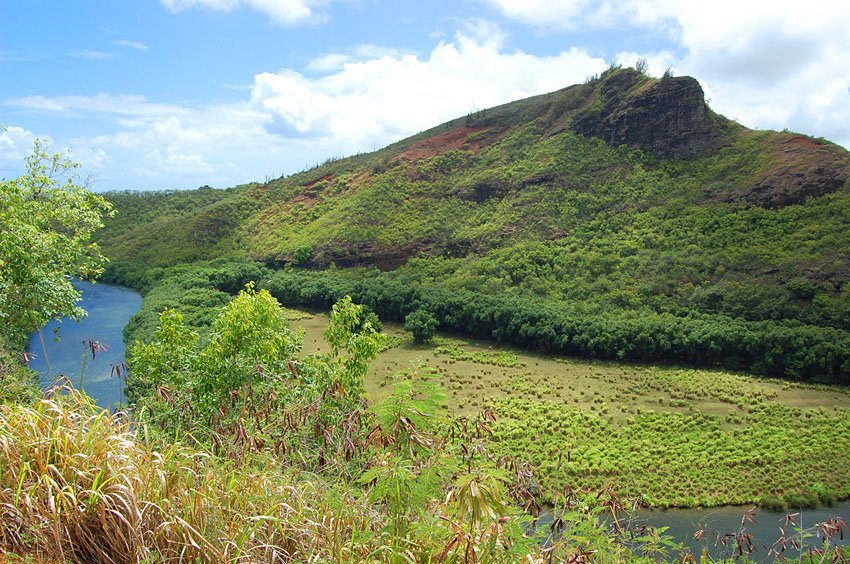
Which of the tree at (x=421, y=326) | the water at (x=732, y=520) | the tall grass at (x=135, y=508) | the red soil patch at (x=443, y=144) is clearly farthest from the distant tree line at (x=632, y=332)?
the tall grass at (x=135, y=508)

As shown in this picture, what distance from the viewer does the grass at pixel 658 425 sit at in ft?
64.9

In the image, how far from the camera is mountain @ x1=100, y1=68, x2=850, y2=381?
34.6m

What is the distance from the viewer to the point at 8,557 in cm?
333

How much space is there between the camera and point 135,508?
349 cm

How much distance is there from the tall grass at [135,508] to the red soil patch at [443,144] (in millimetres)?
64748

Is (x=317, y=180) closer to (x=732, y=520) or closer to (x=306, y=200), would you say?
(x=306, y=200)

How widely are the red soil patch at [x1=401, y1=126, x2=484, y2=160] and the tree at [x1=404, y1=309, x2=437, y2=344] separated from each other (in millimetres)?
32622

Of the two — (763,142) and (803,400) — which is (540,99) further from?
(803,400)

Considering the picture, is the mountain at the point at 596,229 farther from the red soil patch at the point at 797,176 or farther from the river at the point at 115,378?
the river at the point at 115,378

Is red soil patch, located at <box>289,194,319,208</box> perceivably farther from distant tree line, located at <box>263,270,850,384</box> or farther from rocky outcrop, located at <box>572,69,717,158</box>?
rocky outcrop, located at <box>572,69,717,158</box>

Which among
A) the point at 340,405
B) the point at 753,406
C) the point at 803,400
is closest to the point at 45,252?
Answer: the point at 340,405

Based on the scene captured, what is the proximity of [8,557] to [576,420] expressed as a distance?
24.0 m

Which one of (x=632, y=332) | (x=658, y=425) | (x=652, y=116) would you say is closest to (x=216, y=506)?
(x=658, y=425)

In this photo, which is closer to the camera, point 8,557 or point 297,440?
point 8,557
